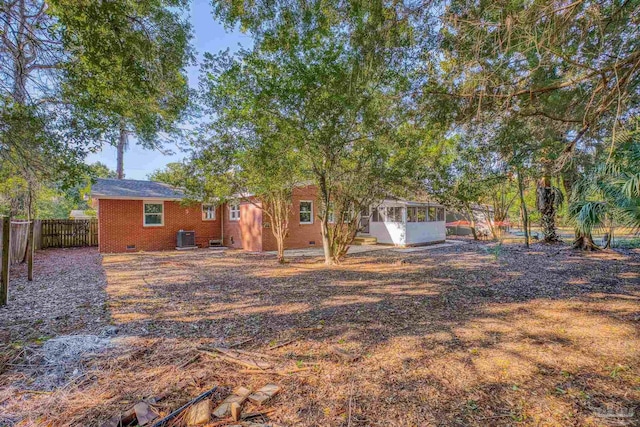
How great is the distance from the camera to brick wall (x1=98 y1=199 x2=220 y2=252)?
1391 centimetres

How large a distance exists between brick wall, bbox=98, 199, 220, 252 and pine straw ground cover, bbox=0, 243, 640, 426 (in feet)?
24.9

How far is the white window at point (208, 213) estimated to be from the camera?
1662 cm

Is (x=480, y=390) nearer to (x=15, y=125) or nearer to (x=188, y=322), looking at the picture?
(x=188, y=322)

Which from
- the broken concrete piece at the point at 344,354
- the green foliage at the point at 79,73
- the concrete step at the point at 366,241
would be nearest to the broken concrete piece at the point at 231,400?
the broken concrete piece at the point at 344,354

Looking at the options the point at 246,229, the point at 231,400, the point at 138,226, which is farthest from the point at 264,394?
the point at 138,226

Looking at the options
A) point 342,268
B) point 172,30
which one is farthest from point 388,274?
point 172,30

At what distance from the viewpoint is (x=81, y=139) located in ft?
19.1

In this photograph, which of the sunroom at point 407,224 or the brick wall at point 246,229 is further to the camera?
the sunroom at point 407,224

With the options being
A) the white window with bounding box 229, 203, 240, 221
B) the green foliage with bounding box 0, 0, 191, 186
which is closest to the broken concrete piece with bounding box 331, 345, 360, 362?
the green foliage with bounding box 0, 0, 191, 186

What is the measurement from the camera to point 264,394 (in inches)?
111

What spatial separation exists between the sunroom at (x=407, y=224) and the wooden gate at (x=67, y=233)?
14.9 m

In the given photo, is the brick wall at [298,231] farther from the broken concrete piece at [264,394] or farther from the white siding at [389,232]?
the broken concrete piece at [264,394]

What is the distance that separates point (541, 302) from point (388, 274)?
3745mm

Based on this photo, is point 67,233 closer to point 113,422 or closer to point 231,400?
point 113,422
